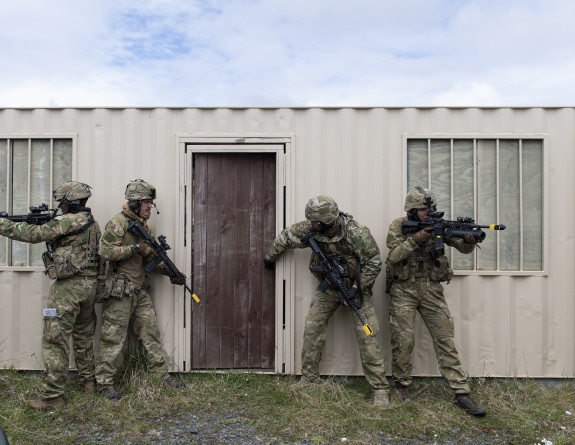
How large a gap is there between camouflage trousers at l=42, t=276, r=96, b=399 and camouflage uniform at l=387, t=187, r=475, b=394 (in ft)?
10.5

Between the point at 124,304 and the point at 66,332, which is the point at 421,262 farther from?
the point at 66,332

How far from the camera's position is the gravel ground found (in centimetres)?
372

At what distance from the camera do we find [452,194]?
16.3ft

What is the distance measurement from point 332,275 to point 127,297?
2.21 m

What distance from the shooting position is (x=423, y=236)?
4.23 meters

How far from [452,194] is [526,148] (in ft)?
3.37

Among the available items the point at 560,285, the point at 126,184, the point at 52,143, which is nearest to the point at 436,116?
the point at 560,285

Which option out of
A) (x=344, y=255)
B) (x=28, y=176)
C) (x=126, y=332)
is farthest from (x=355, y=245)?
(x=28, y=176)

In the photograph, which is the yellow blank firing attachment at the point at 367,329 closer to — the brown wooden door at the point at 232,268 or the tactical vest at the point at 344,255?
the tactical vest at the point at 344,255

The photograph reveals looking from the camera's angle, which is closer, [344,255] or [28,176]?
Answer: [344,255]

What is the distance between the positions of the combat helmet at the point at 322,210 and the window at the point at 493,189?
4.01ft

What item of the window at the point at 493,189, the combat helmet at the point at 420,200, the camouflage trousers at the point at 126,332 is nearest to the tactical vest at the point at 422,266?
the combat helmet at the point at 420,200

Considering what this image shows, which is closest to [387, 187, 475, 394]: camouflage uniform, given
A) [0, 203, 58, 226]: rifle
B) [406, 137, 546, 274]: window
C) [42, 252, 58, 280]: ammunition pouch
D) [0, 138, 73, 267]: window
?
[406, 137, 546, 274]: window

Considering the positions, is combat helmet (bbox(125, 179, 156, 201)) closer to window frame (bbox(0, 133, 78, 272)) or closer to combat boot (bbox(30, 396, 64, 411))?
window frame (bbox(0, 133, 78, 272))
